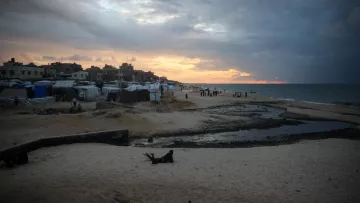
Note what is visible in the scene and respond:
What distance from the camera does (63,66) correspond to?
84.4 metres

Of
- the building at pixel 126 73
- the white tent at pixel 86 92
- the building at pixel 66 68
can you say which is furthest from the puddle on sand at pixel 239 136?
the building at pixel 66 68

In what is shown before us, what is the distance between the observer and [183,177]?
31.2 feet

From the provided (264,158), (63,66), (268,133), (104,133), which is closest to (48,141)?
(104,133)

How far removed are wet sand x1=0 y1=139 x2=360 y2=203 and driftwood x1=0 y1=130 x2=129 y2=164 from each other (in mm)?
656

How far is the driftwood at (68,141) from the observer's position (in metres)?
10.3

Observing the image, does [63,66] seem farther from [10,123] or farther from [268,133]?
[268,133]

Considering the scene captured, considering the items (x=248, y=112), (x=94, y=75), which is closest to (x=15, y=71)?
(x=94, y=75)

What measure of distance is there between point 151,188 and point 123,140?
27.8 ft

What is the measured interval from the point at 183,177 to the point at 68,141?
831 cm

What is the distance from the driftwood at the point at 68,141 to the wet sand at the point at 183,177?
656mm

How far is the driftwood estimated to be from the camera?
406 inches

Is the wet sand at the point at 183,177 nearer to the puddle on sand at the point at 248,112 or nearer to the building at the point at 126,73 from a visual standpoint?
the puddle on sand at the point at 248,112

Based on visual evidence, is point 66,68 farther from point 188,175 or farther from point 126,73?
point 188,175

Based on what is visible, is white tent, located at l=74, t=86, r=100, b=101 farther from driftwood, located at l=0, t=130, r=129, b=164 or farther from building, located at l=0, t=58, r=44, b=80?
driftwood, located at l=0, t=130, r=129, b=164
